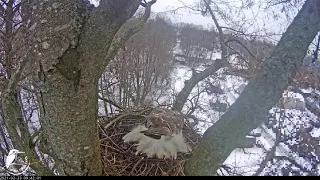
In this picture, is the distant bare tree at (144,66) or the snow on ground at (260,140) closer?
the snow on ground at (260,140)

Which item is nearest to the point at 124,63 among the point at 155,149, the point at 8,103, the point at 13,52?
the point at 13,52

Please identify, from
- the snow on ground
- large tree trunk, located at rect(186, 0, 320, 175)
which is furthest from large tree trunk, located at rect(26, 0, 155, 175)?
the snow on ground

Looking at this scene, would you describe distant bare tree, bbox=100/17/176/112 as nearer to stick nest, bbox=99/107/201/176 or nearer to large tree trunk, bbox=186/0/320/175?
stick nest, bbox=99/107/201/176

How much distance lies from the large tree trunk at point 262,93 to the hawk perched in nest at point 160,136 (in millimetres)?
141

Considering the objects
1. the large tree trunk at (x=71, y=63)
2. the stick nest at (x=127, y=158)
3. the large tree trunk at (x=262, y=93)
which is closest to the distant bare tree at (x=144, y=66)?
the stick nest at (x=127, y=158)

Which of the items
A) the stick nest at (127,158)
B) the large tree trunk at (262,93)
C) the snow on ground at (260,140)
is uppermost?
the large tree trunk at (262,93)

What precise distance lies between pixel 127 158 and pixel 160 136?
156 mm

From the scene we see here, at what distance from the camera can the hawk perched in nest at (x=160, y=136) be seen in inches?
40.6

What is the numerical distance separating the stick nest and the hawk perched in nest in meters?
0.03

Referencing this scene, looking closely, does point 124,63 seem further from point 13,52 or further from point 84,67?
point 84,67

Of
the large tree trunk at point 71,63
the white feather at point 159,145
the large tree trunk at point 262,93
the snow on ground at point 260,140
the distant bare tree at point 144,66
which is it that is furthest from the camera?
the distant bare tree at point 144,66

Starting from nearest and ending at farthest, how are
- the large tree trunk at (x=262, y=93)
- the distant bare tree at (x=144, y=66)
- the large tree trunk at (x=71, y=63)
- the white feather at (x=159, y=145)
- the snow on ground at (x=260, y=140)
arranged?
the large tree trunk at (x=71, y=63) < the large tree trunk at (x=262, y=93) < the white feather at (x=159, y=145) < the snow on ground at (x=260, y=140) < the distant bare tree at (x=144, y=66)

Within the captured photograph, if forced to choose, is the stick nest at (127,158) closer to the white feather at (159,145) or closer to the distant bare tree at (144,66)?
the white feather at (159,145)
